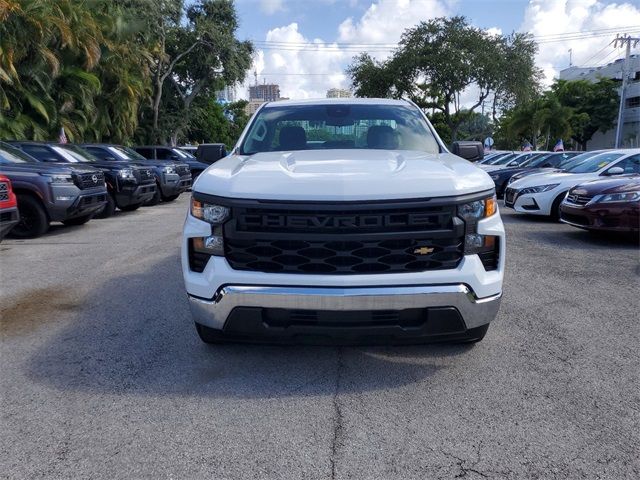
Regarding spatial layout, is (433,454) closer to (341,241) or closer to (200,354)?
(341,241)

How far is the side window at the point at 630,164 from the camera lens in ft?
32.0

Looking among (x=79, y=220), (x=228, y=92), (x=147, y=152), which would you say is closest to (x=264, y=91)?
(x=228, y=92)

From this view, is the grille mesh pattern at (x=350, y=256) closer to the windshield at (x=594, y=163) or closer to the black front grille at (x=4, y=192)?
the black front grille at (x=4, y=192)

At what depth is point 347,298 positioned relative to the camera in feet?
9.86

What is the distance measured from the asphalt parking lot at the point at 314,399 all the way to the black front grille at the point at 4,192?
2512 mm

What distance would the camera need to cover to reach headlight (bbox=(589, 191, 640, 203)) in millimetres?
7512

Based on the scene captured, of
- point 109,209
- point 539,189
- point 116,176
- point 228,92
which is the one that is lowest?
point 109,209

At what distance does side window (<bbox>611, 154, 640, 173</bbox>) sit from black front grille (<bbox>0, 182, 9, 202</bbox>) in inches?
391

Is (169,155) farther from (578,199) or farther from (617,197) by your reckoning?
(617,197)

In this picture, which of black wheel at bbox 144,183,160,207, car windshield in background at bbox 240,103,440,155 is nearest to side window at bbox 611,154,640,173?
car windshield in background at bbox 240,103,440,155

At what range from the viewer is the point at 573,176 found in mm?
10461

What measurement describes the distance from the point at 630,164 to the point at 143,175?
10178 mm

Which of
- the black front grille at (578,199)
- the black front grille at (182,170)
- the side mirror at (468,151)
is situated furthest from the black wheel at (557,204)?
the black front grille at (182,170)

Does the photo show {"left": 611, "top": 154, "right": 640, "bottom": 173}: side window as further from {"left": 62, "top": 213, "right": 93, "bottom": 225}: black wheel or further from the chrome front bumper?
{"left": 62, "top": 213, "right": 93, "bottom": 225}: black wheel
